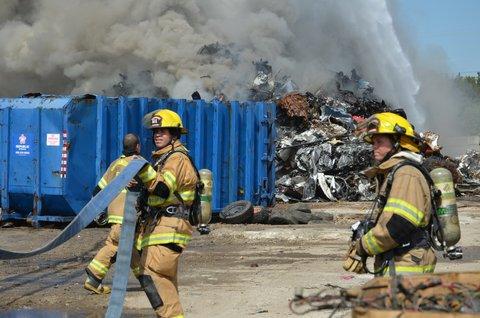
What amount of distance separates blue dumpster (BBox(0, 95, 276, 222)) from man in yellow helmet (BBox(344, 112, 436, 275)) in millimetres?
9218

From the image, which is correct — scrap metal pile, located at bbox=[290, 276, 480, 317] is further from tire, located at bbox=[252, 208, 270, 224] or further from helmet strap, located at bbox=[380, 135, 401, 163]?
tire, located at bbox=[252, 208, 270, 224]

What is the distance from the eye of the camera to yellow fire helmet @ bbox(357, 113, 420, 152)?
4.75 meters

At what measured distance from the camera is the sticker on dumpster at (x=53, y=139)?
44.9 feet

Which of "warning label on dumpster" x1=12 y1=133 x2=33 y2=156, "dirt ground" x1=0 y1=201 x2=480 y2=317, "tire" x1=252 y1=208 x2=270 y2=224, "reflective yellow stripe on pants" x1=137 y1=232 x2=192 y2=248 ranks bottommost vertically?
"dirt ground" x1=0 y1=201 x2=480 y2=317

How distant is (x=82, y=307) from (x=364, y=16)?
3039cm

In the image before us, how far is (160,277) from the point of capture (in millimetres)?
A: 5750

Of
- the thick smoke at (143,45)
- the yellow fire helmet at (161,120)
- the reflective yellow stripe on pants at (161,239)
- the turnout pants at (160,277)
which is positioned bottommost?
the turnout pants at (160,277)

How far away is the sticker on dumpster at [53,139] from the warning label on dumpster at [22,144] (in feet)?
1.26

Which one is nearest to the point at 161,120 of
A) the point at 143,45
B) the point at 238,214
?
the point at 238,214

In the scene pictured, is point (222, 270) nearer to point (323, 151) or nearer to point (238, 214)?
point (238, 214)

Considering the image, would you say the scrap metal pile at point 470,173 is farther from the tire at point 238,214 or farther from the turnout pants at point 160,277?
the turnout pants at point 160,277

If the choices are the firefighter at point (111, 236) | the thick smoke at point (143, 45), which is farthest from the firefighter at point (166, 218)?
the thick smoke at point (143, 45)

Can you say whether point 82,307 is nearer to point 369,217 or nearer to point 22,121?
point 369,217

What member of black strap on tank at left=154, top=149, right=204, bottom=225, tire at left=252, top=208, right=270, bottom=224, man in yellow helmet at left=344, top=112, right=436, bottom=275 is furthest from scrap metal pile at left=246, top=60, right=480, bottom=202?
man in yellow helmet at left=344, top=112, right=436, bottom=275
